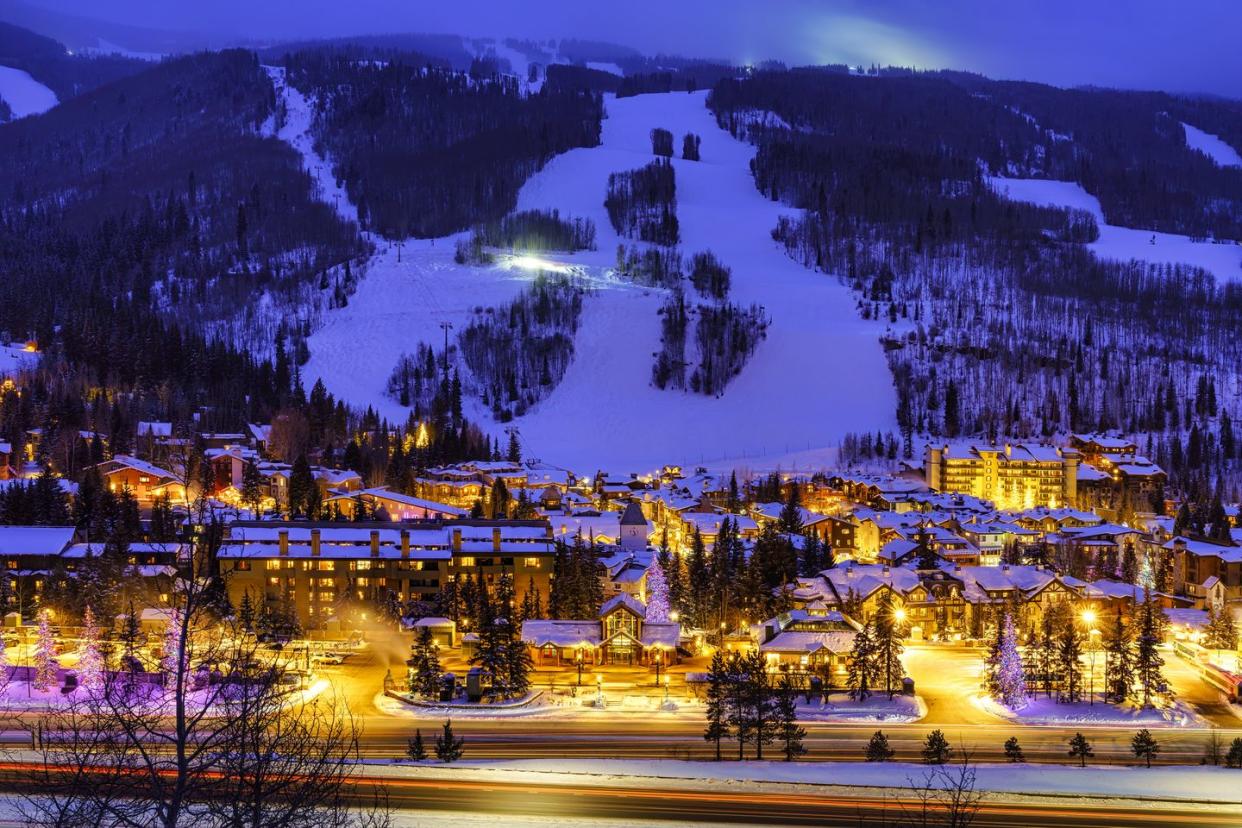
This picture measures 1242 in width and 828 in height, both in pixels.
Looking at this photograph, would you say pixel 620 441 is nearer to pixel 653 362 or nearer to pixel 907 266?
pixel 653 362

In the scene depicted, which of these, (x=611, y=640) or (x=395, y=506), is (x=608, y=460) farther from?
(x=611, y=640)

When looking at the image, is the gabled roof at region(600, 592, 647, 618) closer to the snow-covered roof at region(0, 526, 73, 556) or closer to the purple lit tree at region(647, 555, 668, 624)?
the purple lit tree at region(647, 555, 668, 624)

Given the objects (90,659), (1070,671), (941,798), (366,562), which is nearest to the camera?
(941,798)

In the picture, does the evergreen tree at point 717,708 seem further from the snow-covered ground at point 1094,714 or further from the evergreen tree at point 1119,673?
the evergreen tree at point 1119,673

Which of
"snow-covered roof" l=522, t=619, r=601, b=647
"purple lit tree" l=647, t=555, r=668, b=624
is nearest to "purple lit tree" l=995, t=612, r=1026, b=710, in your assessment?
"purple lit tree" l=647, t=555, r=668, b=624

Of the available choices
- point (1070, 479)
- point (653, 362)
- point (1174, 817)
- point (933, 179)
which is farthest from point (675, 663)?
point (933, 179)

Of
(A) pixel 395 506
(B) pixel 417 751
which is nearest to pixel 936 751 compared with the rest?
(B) pixel 417 751
